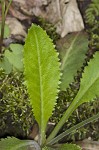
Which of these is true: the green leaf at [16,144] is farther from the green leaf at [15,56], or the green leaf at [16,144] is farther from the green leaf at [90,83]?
the green leaf at [15,56]

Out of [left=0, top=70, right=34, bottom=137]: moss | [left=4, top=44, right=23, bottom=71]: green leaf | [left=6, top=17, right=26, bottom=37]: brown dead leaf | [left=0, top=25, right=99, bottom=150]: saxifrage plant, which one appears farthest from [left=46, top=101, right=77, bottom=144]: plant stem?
[left=6, top=17, right=26, bottom=37]: brown dead leaf

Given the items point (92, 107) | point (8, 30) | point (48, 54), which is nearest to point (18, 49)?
point (8, 30)

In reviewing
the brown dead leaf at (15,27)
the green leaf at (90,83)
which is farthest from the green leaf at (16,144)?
the brown dead leaf at (15,27)

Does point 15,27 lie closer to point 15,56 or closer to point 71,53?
point 15,56

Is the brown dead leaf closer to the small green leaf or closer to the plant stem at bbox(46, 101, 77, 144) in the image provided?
the small green leaf

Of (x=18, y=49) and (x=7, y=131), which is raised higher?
(x=18, y=49)

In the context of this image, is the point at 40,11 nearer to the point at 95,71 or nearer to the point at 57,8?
the point at 57,8

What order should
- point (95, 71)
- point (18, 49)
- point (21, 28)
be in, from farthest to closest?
point (21, 28)
point (18, 49)
point (95, 71)
